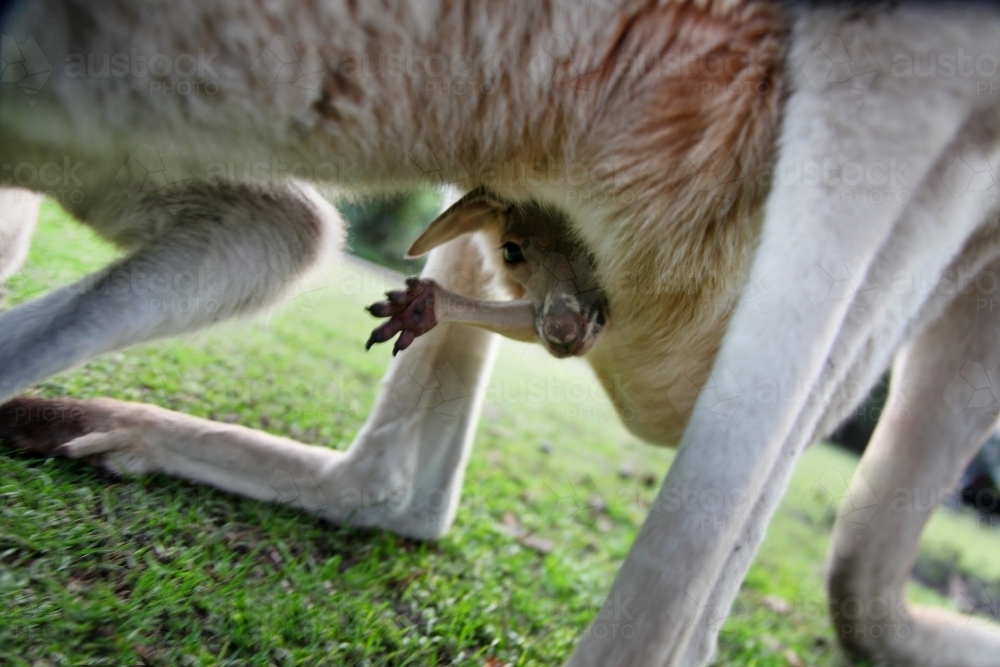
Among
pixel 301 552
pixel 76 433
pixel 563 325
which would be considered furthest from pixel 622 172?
pixel 76 433

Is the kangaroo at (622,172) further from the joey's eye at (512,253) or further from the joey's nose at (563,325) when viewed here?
the joey's eye at (512,253)

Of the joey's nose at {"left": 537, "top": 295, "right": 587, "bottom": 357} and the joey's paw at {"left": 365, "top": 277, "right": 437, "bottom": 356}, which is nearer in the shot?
the joey's paw at {"left": 365, "top": 277, "right": 437, "bottom": 356}

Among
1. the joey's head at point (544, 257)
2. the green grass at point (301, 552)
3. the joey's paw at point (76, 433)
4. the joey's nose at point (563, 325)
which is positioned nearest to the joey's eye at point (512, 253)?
the joey's head at point (544, 257)

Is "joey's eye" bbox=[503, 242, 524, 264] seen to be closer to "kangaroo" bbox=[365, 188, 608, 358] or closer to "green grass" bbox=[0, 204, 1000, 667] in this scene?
"kangaroo" bbox=[365, 188, 608, 358]

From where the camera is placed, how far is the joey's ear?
7.22 ft

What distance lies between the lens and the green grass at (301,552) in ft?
5.63

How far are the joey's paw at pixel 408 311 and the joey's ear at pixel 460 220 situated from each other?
227 mm

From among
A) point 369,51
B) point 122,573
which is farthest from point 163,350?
point 369,51

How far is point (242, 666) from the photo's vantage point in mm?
1757

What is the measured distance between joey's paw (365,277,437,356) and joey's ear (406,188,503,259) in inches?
8.9

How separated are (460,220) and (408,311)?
1.24 feet

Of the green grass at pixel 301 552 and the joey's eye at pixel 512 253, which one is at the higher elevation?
the joey's eye at pixel 512 253

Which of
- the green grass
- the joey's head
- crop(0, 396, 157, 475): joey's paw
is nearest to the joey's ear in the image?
the joey's head

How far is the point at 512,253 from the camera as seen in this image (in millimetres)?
2354
